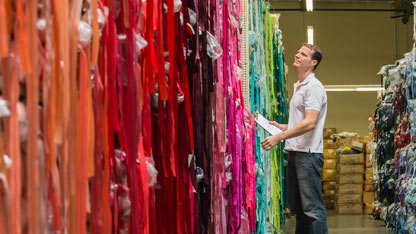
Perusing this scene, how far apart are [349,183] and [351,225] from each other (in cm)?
253

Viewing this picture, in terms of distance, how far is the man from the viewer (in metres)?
4.14

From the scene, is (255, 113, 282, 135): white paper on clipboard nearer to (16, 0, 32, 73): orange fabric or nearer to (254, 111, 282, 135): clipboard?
(254, 111, 282, 135): clipboard

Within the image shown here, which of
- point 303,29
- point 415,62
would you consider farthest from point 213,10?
point 303,29

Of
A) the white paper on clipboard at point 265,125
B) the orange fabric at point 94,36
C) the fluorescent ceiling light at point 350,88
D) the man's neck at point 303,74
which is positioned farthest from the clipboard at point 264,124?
the fluorescent ceiling light at point 350,88

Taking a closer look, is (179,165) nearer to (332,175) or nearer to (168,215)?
(168,215)

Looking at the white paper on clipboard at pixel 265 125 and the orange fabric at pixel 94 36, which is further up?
the orange fabric at pixel 94 36

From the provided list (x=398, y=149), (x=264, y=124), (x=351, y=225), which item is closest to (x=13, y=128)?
(x=264, y=124)

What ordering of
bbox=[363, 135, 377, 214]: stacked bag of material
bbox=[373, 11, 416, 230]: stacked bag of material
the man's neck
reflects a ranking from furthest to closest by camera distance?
bbox=[363, 135, 377, 214]: stacked bag of material → bbox=[373, 11, 416, 230]: stacked bag of material → the man's neck

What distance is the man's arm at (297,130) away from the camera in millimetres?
4059

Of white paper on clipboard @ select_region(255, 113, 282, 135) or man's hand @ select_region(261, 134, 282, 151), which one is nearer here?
white paper on clipboard @ select_region(255, 113, 282, 135)

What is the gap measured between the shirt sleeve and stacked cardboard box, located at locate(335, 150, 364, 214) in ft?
24.6

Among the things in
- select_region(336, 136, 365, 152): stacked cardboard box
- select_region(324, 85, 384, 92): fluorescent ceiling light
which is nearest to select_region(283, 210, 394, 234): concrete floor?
select_region(336, 136, 365, 152): stacked cardboard box

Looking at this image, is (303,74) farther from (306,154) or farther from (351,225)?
(351,225)

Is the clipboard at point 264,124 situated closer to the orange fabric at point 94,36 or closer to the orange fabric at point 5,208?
the orange fabric at point 94,36
